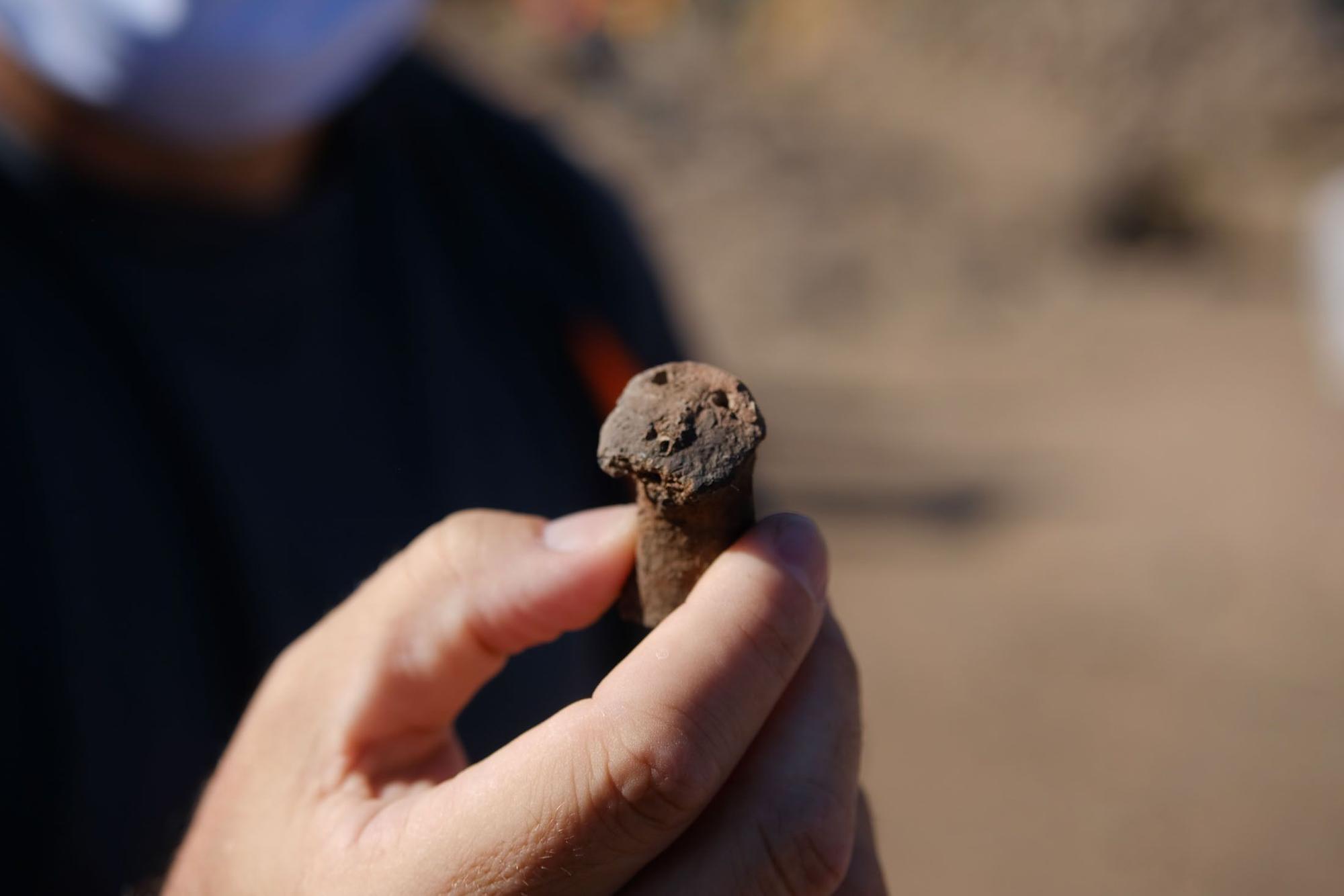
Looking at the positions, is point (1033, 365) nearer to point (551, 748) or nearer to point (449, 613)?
point (449, 613)

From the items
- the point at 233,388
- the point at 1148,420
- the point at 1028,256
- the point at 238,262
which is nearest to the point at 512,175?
the point at 238,262

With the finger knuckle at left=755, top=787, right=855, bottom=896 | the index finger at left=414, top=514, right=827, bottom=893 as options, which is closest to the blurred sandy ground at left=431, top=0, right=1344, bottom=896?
the finger knuckle at left=755, top=787, right=855, bottom=896

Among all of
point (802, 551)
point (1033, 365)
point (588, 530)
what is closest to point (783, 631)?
point (802, 551)

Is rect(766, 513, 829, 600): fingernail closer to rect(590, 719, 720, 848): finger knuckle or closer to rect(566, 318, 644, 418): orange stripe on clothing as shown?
rect(590, 719, 720, 848): finger knuckle

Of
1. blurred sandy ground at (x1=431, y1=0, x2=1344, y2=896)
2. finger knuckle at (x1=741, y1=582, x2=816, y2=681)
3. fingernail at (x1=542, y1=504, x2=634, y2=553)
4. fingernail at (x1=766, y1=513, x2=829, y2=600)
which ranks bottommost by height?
blurred sandy ground at (x1=431, y1=0, x2=1344, y2=896)

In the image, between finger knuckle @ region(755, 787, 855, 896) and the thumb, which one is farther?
the thumb

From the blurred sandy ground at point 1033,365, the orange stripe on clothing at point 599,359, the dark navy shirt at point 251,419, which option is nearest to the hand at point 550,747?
the dark navy shirt at point 251,419

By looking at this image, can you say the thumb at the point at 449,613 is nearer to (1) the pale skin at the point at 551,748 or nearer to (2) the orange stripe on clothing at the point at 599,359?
(1) the pale skin at the point at 551,748
